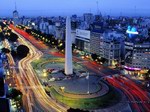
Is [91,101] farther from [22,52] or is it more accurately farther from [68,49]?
[22,52]

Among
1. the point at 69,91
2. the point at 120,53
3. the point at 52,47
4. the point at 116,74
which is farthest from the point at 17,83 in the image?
the point at 52,47

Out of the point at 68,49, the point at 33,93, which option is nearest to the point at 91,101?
the point at 33,93

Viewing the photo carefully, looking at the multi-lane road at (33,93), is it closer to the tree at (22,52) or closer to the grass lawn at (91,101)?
the grass lawn at (91,101)

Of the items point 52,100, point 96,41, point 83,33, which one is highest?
point 83,33

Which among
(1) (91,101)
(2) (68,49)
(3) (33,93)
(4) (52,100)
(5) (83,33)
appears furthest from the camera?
(5) (83,33)

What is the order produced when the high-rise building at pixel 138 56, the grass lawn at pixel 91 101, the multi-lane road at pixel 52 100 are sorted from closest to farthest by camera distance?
the multi-lane road at pixel 52 100 → the grass lawn at pixel 91 101 → the high-rise building at pixel 138 56

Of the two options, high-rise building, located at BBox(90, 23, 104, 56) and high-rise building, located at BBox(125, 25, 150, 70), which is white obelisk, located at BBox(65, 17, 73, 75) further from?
high-rise building, located at BBox(90, 23, 104, 56)

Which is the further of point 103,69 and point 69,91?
point 103,69

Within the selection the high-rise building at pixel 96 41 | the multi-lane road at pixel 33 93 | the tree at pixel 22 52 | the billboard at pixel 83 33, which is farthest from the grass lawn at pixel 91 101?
A: the billboard at pixel 83 33

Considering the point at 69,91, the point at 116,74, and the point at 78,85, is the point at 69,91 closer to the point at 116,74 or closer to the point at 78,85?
the point at 78,85
